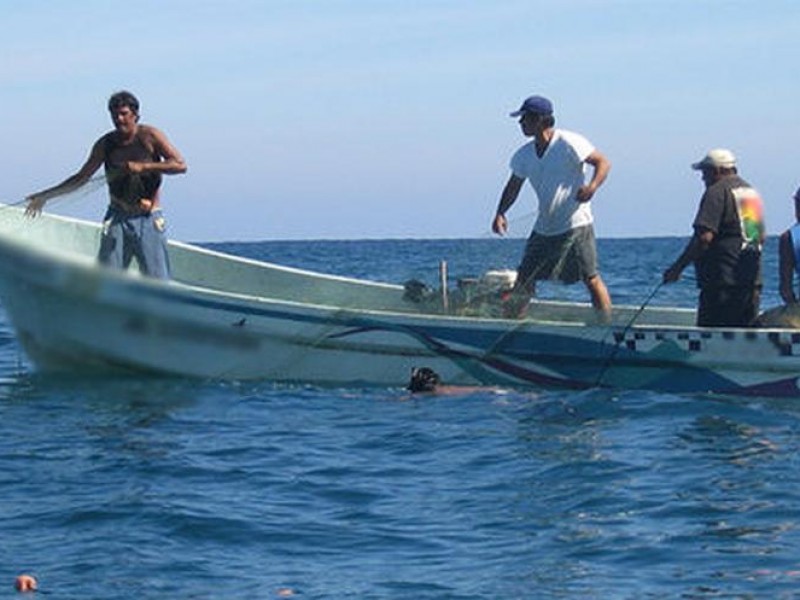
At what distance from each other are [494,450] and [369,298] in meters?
5.06

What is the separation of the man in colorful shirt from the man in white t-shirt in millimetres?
918

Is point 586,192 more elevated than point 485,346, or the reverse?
point 586,192

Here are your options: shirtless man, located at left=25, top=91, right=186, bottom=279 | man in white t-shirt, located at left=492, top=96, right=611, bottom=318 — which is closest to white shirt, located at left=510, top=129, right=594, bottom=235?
man in white t-shirt, located at left=492, top=96, right=611, bottom=318

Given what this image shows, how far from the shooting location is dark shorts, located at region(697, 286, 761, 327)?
11039 mm

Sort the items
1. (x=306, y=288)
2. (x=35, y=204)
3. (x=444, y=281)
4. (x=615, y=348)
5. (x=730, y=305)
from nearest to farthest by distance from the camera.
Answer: (x=730, y=305)
(x=615, y=348)
(x=35, y=204)
(x=444, y=281)
(x=306, y=288)

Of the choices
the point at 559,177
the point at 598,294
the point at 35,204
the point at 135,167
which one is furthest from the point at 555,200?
the point at 35,204

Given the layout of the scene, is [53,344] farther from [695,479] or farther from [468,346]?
[695,479]

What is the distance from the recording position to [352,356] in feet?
39.3

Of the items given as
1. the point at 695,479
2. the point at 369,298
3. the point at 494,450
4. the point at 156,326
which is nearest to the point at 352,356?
the point at 369,298

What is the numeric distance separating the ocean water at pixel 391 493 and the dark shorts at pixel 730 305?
2.09 ft

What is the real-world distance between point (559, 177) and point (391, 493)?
168 inches

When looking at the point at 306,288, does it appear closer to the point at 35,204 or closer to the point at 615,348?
the point at 35,204

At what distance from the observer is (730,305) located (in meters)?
11.1

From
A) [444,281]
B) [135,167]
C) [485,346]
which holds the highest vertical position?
[135,167]
